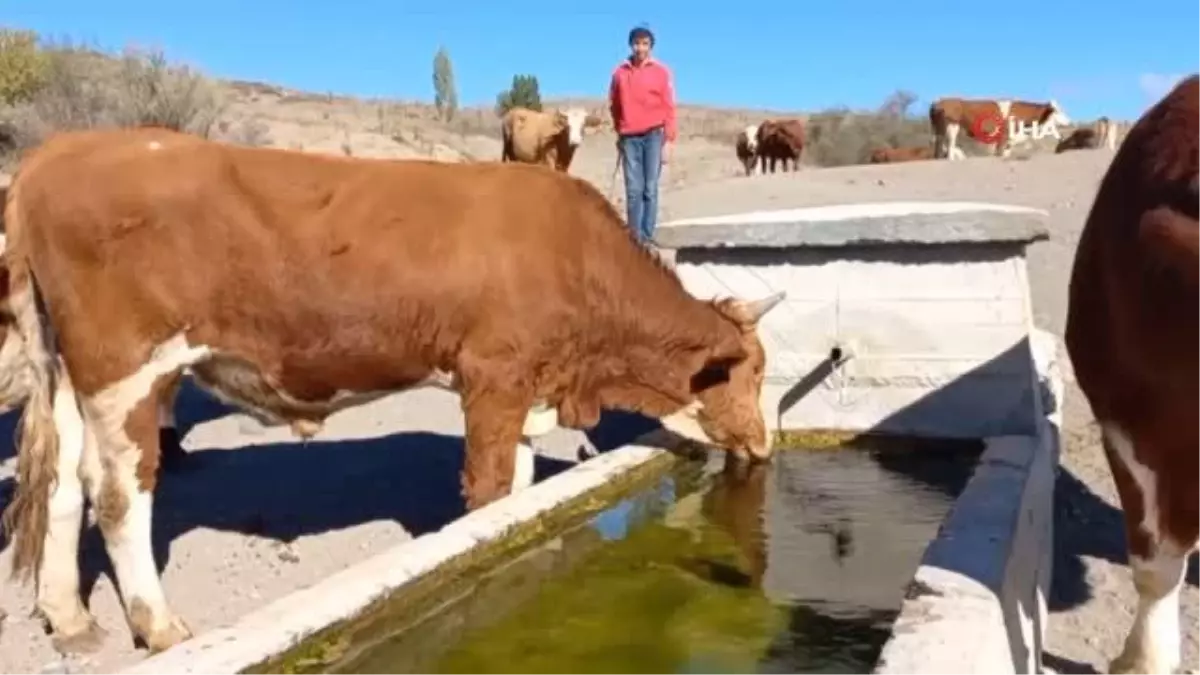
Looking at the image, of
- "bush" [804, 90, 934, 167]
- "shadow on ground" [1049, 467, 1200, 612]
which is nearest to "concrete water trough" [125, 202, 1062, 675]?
"shadow on ground" [1049, 467, 1200, 612]

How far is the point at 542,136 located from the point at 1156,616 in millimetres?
17286

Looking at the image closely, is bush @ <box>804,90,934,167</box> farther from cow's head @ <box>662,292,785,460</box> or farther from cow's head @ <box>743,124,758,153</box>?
cow's head @ <box>662,292,785,460</box>

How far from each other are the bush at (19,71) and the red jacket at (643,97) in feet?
77.2

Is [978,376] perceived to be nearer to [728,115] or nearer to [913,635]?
[913,635]

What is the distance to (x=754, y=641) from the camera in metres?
5.10

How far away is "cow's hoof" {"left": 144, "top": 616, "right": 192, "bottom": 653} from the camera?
5141 millimetres

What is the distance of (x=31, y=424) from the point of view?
5.63 meters

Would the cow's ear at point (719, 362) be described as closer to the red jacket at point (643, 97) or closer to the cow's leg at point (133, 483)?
the cow's leg at point (133, 483)

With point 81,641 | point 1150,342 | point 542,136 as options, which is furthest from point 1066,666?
point 542,136

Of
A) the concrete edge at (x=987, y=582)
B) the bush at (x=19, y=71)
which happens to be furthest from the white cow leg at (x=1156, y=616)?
the bush at (x=19, y=71)

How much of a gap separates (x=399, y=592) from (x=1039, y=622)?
230cm

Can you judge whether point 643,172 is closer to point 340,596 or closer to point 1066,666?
point 1066,666

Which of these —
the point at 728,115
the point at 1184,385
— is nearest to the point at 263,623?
the point at 1184,385

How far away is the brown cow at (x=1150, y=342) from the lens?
12.2ft
